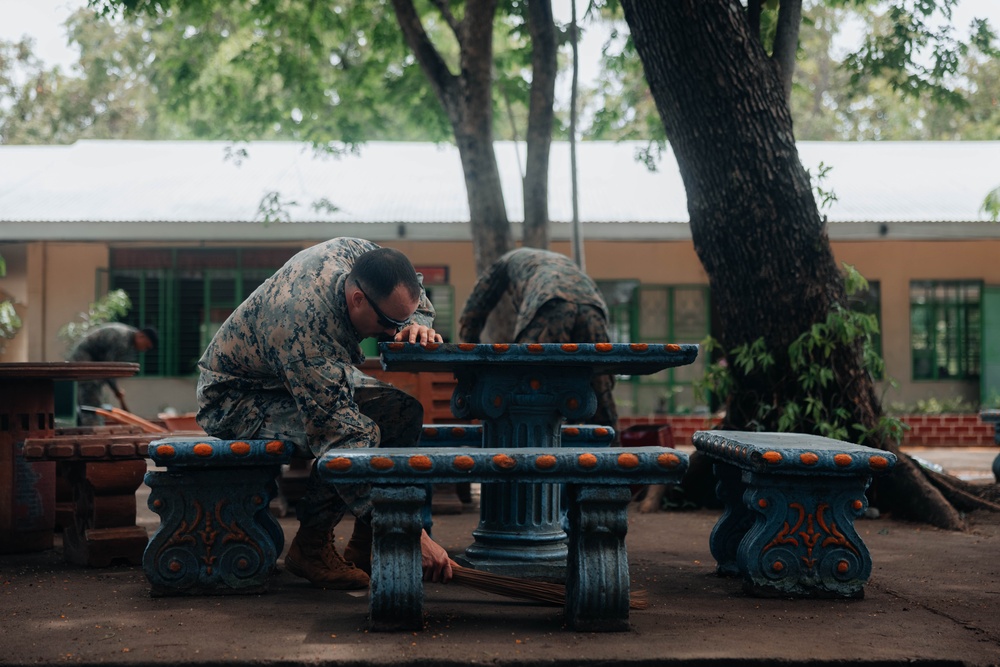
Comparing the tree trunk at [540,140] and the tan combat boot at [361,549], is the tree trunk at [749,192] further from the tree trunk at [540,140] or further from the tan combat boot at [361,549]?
the tan combat boot at [361,549]

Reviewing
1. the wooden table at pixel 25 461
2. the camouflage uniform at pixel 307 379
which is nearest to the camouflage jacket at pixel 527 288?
the camouflage uniform at pixel 307 379

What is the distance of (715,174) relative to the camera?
6.55 m

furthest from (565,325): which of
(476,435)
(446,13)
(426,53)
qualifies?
(446,13)

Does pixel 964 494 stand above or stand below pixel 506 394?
below

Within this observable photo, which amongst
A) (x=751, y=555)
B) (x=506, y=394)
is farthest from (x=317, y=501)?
(x=751, y=555)

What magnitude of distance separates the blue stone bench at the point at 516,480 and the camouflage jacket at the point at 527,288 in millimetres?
2585

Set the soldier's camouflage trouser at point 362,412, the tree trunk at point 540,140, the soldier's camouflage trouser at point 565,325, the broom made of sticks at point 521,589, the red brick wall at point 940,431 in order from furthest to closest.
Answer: the red brick wall at point 940,431 → the tree trunk at point 540,140 → the soldier's camouflage trouser at point 565,325 → the soldier's camouflage trouser at point 362,412 → the broom made of sticks at point 521,589

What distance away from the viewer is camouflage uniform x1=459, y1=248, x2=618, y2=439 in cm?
608

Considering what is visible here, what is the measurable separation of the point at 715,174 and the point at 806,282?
87 cm

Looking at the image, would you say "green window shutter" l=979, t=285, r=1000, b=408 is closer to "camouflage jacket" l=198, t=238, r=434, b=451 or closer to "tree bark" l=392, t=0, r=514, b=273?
"tree bark" l=392, t=0, r=514, b=273

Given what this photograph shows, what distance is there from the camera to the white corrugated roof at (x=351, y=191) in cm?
1285

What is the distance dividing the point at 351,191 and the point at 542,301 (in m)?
9.32

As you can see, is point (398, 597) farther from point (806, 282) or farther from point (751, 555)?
point (806, 282)

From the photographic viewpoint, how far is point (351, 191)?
14891mm
